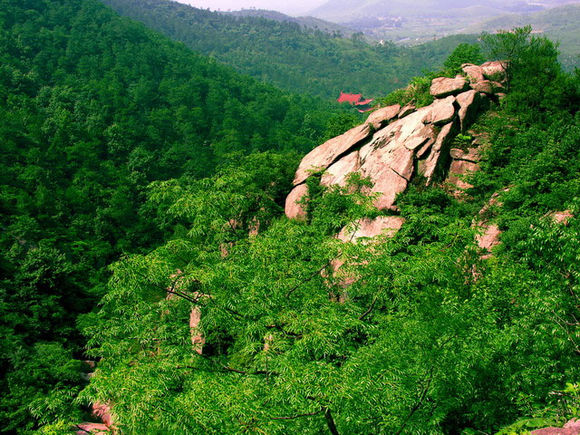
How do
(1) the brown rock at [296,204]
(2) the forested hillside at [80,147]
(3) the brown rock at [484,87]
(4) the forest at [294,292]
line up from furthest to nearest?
(2) the forested hillside at [80,147], (3) the brown rock at [484,87], (1) the brown rock at [296,204], (4) the forest at [294,292]

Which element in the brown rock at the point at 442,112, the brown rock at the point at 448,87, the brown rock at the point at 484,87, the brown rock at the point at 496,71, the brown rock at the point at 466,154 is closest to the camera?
the brown rock at the point at 466,154

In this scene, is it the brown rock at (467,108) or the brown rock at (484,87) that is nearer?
the brown rock at (467,108)

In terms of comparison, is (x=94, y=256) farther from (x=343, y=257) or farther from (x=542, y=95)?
(x=542, y=95)

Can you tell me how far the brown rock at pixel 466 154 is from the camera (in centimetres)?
1761

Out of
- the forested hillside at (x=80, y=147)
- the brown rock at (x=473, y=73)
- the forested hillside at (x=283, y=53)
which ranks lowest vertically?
the forested hillside at (x=80, y=147)

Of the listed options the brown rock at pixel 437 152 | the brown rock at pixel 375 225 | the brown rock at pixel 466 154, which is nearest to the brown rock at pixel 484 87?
the brown rock at pixel 437 152

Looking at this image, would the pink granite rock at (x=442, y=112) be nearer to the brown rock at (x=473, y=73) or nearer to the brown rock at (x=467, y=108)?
the brown rock at (x=467, y=108)

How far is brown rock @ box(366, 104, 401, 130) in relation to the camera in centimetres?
2123

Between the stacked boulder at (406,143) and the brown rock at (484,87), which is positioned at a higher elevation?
the brown rock at (484,87)

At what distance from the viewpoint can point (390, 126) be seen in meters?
20.2

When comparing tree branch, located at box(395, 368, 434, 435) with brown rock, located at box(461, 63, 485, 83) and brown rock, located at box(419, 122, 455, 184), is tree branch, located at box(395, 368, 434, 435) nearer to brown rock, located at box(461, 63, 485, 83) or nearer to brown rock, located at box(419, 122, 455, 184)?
brown rock, located at box(419, 122, 455, 184)

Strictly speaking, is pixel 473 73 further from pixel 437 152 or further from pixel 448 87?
pixel 437 152

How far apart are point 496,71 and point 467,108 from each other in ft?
15.4

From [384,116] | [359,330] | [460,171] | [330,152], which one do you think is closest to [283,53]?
[384,116]
